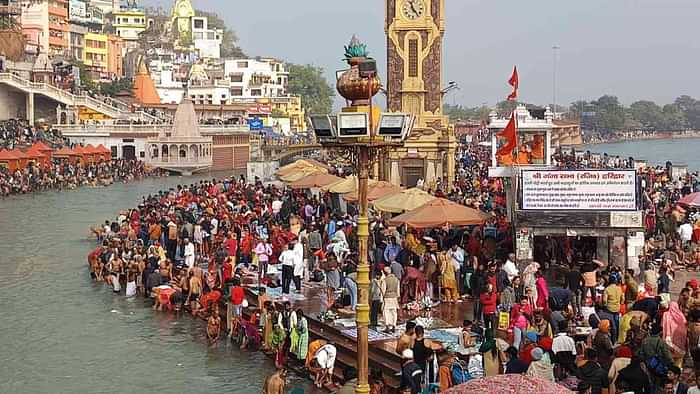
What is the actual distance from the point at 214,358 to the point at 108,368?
4.92 ft

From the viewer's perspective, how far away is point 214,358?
44.4ft

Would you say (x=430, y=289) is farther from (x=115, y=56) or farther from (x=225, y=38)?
(x=225, y=38)

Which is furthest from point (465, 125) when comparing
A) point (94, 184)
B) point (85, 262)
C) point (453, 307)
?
point (453, 307)

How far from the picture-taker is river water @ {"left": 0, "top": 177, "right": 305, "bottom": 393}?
41.5ft

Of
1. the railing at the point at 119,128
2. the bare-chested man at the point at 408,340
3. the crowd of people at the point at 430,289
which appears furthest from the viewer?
the railing at the point at 119,128

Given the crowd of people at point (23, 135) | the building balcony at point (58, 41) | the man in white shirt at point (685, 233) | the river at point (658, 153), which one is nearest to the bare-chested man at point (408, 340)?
the man in white shirt at point (685, 233)

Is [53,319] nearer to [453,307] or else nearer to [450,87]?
[453,307]

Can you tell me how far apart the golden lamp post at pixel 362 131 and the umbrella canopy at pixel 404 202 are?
24.1 feet

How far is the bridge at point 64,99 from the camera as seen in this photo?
54.2m

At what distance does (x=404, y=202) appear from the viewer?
15859 millimetres

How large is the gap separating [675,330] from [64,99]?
51877 millimetres

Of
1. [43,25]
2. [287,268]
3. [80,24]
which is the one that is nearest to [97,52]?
[80,24]

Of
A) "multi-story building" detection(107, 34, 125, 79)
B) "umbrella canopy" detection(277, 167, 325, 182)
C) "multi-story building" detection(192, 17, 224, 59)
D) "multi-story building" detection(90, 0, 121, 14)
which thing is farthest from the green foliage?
"multi-story building" detection(90, 0, 121, 14)

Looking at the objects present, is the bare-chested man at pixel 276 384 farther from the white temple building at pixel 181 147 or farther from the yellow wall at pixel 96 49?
the yellow wall at pixel 96 49
